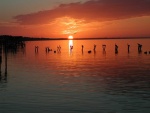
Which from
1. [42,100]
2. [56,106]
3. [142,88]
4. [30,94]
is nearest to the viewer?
[56,106]

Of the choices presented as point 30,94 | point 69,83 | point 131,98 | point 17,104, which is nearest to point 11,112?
point 17,104

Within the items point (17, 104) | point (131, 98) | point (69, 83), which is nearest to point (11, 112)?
point (17, 104)

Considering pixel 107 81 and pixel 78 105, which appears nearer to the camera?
pixel 78 105

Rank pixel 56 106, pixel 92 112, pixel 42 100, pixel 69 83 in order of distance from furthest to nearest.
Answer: pixel 69 83 < pixel 42 100 < pixel 56 106 < pixel 92 112

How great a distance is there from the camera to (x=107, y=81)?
1485 inches

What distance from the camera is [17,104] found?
79.8 feet

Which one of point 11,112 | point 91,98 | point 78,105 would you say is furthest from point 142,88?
point 11,112

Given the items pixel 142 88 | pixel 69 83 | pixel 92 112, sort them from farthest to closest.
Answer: pixel 69 83, pixel 142 88, pixel 92 112

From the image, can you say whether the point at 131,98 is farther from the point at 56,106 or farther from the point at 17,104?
the point at 17,104

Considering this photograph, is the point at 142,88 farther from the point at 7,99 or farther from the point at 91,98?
the point at 7,99

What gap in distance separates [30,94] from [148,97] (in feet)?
35.2

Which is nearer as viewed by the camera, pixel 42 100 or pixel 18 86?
pixel 42 100

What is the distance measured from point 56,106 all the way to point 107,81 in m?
15.1

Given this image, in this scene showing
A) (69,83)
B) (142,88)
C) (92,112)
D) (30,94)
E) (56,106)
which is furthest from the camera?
(69,83)
